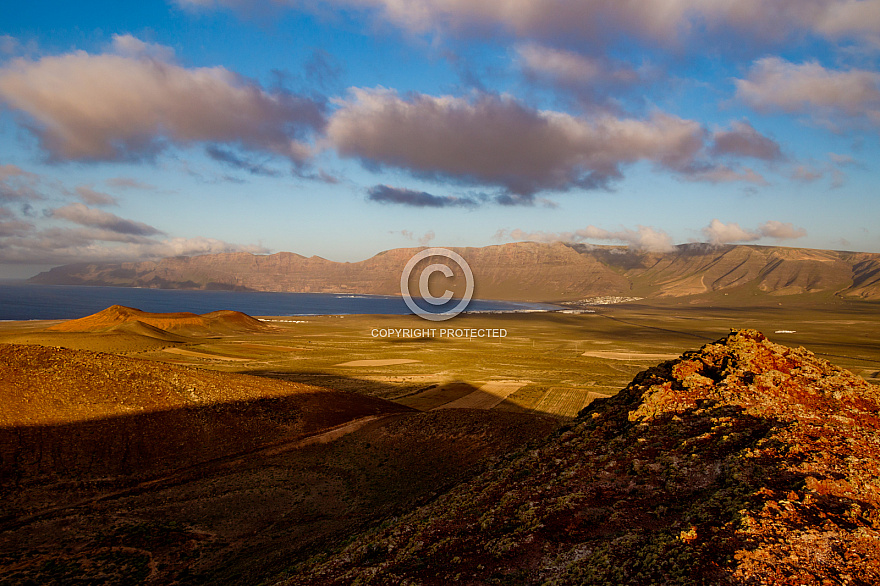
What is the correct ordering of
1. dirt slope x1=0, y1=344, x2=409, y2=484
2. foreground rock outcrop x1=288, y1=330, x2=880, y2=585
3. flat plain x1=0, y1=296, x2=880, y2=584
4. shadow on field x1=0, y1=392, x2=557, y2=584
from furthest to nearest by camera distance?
dirt slope x1=0, y1=344, x2=409, y2=484, flat plain x1=0, y1=296, x2=880, y2=584, shadow on field x1=0, y1=392, x2=557, y2=584, foreground rock outcrop x1=288, y1=330, x2=880, y2=585

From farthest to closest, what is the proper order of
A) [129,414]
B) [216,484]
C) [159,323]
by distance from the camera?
[159,323]
[129,414]
[216,484]

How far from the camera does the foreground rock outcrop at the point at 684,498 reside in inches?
339

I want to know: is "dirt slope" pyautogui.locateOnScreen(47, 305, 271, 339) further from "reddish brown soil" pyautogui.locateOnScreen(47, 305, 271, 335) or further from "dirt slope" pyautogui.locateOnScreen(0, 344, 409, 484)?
"dirt slope" pyautogui.locateOnScreen(0, 344, 409, 484)

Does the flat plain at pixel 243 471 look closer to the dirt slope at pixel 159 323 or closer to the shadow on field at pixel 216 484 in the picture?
the shadow on field at pixel 216 484

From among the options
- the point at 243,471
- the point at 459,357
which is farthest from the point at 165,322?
the point at 243,471

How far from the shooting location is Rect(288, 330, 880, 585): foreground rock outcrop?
8609 mm

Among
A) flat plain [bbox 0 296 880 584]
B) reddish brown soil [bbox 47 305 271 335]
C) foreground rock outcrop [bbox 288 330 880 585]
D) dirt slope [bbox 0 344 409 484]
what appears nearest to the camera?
foreground rock outcrop [bbox 288 330 880 585]

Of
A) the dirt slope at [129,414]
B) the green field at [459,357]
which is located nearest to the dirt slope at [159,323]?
the green field at [459,357]

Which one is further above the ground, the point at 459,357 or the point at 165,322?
the point at 165,322

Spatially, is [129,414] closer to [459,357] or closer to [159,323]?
[459,357]

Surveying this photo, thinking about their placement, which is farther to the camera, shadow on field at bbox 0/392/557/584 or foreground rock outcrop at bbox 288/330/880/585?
shadow on field at bbox 0/392/557/584

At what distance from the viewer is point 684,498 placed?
11023mm

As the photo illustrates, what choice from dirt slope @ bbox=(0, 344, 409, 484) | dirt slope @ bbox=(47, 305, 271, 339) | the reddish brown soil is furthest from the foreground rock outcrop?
the reddish brown soil

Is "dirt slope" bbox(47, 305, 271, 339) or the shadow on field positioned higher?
"dirt slope" bbox(47, 305, 271, 339)
